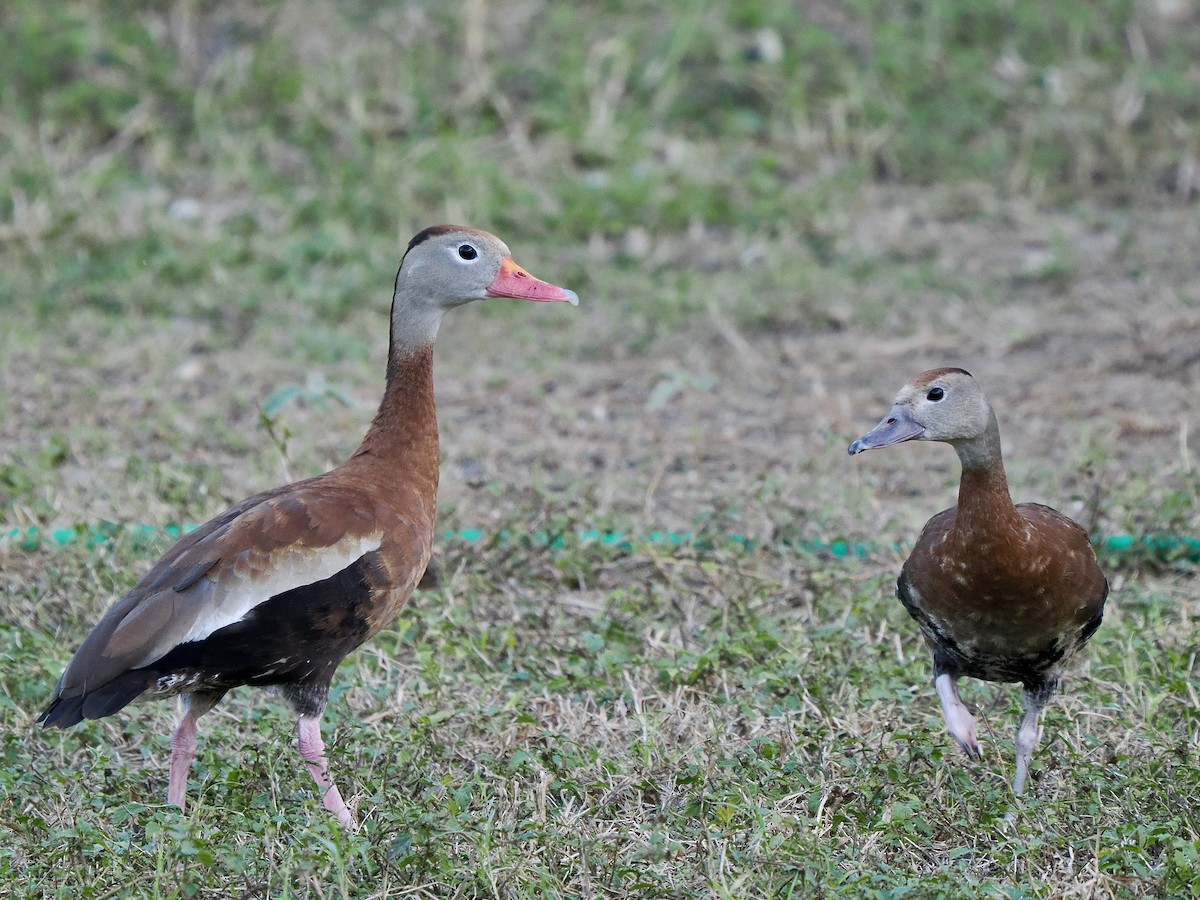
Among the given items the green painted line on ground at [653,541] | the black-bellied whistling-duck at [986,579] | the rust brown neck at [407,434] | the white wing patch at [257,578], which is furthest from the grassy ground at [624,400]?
the rust brown neck at [407,434]

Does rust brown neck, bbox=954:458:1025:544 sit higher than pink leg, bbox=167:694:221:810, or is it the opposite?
rust brown neck, bbox=954:458:1025:544

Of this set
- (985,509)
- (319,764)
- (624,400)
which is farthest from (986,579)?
(624,400)

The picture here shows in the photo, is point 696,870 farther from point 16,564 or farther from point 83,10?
point 83,10

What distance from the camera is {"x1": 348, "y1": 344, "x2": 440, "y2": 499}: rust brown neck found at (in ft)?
14.7

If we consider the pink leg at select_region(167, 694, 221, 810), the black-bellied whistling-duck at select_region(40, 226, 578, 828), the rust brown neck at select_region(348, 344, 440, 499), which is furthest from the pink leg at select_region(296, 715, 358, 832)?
the rust brown neck at select_region(348, 344, 440, 499)

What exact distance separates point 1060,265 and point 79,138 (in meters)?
5.53

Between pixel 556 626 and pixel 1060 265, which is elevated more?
pixel 556 626

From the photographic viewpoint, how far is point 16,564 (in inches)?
206

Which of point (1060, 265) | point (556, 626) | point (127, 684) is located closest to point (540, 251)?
point (1060, 265)

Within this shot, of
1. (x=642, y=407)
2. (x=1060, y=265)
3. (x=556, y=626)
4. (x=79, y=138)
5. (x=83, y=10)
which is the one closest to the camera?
(x=556, y=626)

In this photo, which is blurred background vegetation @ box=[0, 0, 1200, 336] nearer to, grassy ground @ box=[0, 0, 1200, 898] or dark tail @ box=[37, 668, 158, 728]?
grassy ground @ box=[0, 0, 1200, 898]

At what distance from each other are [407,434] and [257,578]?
2.38 feet

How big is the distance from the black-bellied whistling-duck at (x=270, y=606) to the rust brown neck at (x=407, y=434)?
0.06 ft

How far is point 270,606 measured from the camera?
3.95m
